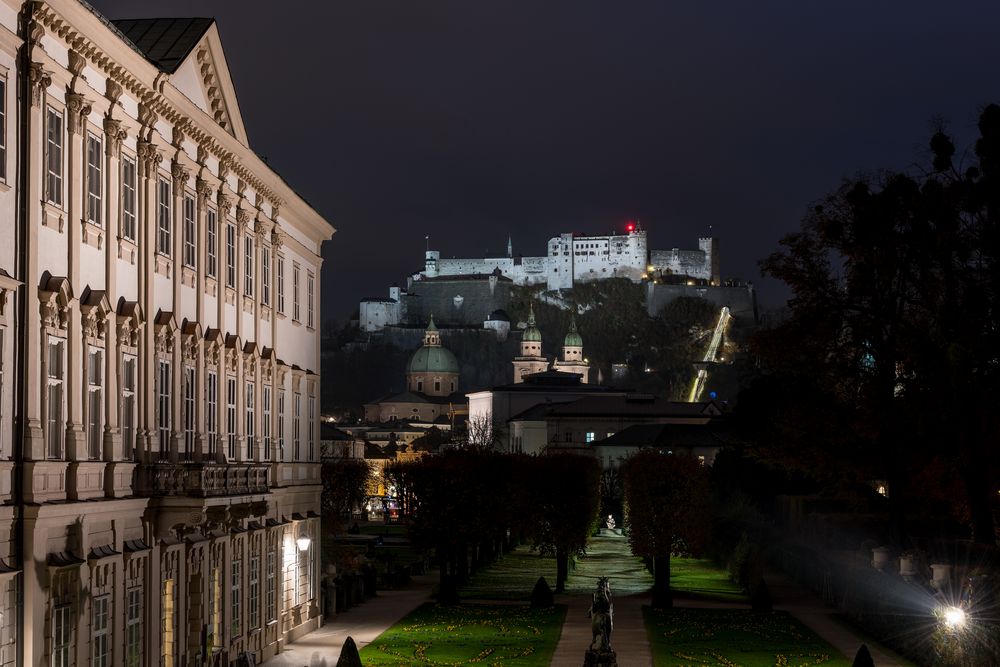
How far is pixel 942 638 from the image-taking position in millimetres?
30906

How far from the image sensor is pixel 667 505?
55.8 m

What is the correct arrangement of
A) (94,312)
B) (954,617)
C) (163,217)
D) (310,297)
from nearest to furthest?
(94,312), (163,217), (954,617), (310,297)

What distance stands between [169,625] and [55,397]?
7480mm

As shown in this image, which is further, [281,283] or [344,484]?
[344,484]

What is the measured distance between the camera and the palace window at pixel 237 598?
31402 mm

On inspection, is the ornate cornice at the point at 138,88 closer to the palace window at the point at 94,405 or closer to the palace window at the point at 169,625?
the palace window at the point at 94,405

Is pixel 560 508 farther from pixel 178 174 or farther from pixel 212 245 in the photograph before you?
pixel 178 174

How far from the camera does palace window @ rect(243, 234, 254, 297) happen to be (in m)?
32.6

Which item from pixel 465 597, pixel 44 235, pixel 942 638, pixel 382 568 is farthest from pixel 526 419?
pixel 44 235

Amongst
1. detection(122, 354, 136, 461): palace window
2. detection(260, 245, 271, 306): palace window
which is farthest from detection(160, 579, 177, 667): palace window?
detection(260, 245, 271, 306): palace window

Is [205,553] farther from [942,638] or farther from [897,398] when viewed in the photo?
[897,398]

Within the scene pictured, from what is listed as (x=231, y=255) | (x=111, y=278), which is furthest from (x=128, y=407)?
(x=231, y=255)

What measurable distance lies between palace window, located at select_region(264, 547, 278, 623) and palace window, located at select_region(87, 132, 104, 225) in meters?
13.9

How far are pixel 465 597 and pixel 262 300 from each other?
20.9 meters
